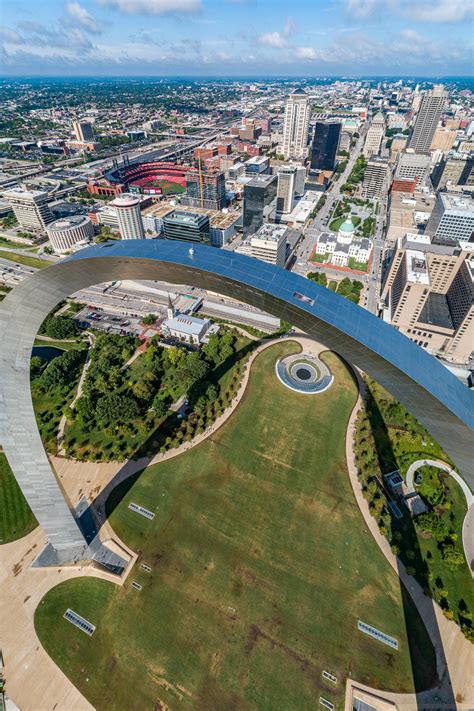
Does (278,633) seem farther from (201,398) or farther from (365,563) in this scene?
(201,398)

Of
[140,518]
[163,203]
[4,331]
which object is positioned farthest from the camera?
[163,203]

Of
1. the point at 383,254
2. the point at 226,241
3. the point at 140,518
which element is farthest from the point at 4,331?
the point at 383,254

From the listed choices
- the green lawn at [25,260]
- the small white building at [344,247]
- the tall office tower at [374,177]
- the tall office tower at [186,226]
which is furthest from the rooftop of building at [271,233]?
the tall office tower at [374,177]

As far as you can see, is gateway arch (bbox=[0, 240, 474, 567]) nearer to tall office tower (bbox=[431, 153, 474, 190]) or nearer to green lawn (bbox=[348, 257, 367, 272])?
green lawn (bbox=[348, 257, 367, 272])

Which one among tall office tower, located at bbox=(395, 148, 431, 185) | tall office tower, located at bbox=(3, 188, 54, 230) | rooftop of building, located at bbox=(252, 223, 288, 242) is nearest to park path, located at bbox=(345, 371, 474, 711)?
rooftop of building, located at bbox=(252, 223, 288, 242)

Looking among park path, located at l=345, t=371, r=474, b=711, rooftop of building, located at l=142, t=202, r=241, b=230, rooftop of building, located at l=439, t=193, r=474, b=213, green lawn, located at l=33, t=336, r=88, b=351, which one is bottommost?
green lawn, located at l=33, t=336, r=88, b=351

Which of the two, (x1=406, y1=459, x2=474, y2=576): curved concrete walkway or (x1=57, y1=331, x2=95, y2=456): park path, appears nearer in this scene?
(x1=406, y1=459, x2=474, y2=576): curved concrete walkway

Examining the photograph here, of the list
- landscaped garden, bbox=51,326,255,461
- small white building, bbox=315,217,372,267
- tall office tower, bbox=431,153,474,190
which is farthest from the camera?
tall office tower, bbox=431,153,474,190

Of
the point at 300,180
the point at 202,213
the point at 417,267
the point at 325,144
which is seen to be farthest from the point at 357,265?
the point at 325,144
